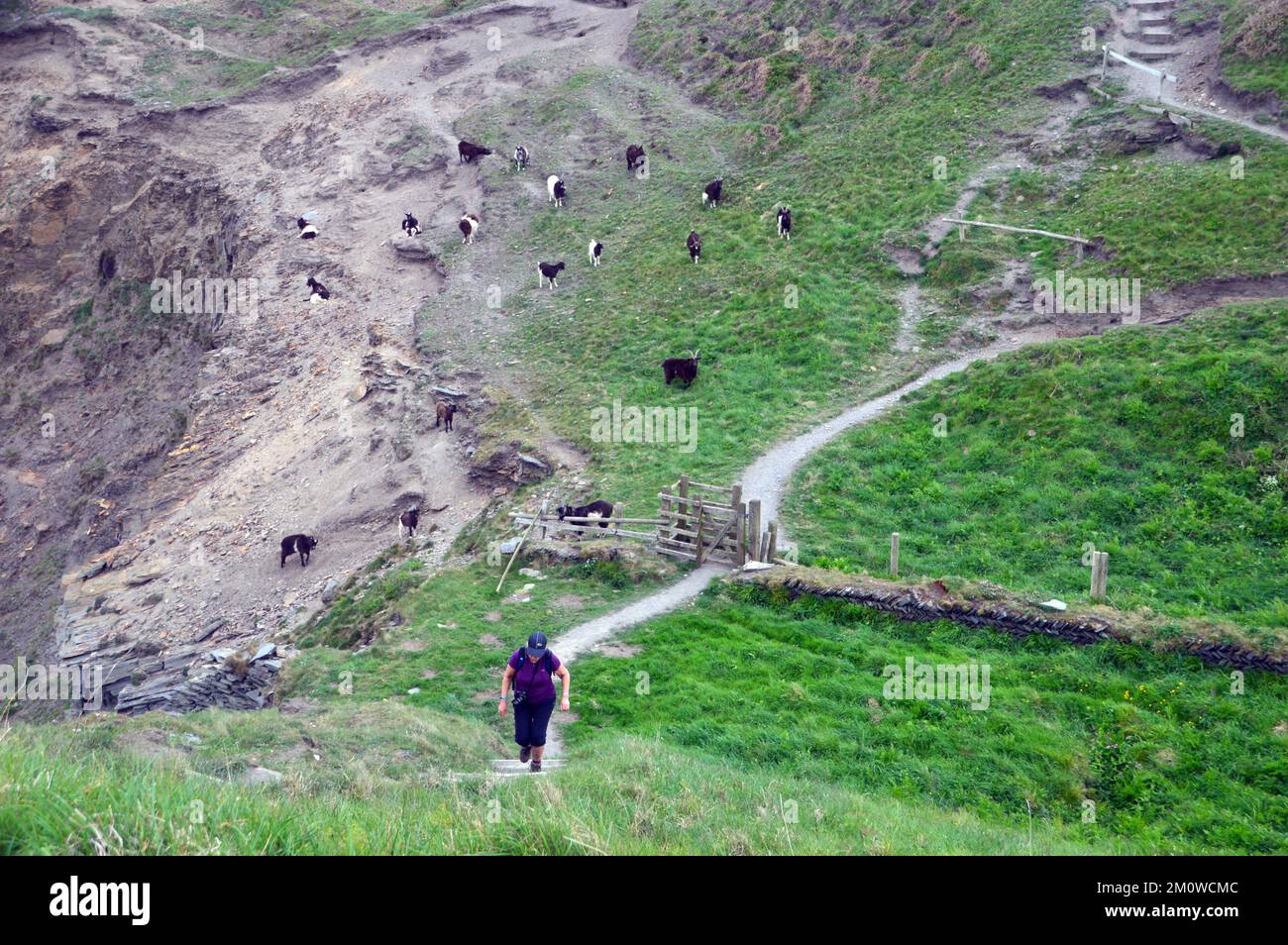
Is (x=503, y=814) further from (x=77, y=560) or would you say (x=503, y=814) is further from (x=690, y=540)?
(x=77, y=560)

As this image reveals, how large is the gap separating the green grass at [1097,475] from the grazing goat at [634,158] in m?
20.1

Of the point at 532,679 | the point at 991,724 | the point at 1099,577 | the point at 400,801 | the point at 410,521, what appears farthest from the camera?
the point at 410,521

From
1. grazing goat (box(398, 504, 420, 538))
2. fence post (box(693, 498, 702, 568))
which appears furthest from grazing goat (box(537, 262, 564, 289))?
fence post (box(693, 498, 702, 568))

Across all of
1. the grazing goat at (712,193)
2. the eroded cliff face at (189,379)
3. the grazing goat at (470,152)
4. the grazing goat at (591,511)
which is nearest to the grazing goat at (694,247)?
the grazing goat at (712,193)

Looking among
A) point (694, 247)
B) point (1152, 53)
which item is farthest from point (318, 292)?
point (1152, 53)

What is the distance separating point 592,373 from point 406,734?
17699 millimetres

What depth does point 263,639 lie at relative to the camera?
22.4 metres

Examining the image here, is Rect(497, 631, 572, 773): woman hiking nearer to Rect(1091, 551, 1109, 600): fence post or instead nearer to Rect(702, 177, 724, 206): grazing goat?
Rect(1091, 551, 1109, 600): fence post

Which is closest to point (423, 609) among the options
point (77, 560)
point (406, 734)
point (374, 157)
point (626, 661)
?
point (626, 661)

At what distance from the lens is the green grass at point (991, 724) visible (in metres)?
11.4

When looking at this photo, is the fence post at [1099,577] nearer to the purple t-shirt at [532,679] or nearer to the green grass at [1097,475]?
the green grass at [1097,475]

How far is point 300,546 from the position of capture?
25.5 m

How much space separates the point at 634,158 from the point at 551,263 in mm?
7063

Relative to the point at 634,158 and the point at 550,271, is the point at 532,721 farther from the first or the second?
the point at 634,158
